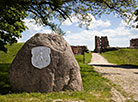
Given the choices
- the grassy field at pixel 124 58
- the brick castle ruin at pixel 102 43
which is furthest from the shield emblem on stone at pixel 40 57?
the brick castle ruin at pixel 102 43

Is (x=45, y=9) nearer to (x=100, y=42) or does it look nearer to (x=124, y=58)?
(x=124, y=58)

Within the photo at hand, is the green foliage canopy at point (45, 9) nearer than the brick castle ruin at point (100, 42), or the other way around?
the green foliage canopy at point (45, 9)

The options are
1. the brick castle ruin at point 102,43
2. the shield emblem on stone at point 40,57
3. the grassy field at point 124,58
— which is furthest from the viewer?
the brick castle ruin at point 102,43

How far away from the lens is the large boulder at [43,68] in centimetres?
639

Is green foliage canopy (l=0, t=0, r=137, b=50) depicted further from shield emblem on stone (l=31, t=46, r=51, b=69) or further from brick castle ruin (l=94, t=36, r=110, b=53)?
brick castle ruin (l=94, t=36, r=110, b=53)

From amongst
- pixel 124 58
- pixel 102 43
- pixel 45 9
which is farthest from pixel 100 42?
pixel 45 9

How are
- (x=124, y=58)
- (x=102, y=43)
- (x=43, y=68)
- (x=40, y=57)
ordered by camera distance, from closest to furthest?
(x=43, y=68) < (x=40, y=57) < (x=124, y=58) < (x=102, y=43)

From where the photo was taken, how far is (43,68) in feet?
21.1

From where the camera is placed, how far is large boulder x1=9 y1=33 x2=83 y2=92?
6387 mm

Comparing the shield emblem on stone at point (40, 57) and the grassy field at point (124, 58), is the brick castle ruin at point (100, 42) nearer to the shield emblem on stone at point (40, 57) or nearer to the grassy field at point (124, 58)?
the grassy field at point (124, 58)

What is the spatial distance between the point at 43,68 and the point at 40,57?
0.54m

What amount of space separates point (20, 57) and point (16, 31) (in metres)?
7.72

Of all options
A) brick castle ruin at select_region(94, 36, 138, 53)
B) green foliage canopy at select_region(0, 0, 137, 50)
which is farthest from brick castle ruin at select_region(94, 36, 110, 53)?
green foliage canopy at select_region(0, 0, 137, 50)

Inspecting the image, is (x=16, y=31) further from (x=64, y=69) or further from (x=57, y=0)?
(x=64, y=69)
